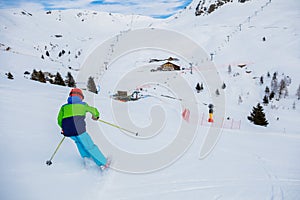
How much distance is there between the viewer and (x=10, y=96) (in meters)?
7.88

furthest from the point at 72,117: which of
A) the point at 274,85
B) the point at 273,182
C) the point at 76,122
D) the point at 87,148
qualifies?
the point at 274,85

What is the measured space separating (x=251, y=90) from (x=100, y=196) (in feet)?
67.4

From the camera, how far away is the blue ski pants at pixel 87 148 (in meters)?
3.90

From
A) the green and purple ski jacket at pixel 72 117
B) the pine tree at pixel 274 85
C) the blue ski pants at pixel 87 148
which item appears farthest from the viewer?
the pine tree at pixel 274 85

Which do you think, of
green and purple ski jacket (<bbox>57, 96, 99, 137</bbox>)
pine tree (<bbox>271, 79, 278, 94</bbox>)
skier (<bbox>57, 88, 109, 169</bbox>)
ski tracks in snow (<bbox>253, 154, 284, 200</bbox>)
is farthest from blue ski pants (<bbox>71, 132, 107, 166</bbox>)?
pine tree (<bbox>271, 79, 278, 94</bbox>)

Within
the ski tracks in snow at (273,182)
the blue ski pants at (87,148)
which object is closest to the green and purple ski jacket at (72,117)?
the blue ski pants at (87,148)

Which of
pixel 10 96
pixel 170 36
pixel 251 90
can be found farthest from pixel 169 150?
pixel 170 36

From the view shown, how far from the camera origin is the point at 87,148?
3936 mm

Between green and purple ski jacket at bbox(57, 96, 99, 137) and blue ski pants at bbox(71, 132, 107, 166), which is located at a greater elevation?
green and purple ski jacket at bbox(57, 96, 99, 137)

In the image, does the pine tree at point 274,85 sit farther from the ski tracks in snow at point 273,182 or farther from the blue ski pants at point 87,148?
the blue ski pants at point 87,148

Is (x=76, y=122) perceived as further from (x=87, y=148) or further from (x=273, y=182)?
(x=273, y=182)

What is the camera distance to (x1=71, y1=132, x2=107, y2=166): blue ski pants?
3.90m

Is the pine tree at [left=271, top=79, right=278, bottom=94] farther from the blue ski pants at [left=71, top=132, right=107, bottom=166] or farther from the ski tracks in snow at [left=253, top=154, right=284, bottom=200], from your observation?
the blue ski pants at [left=71, top=132, right=107, bottom=166]

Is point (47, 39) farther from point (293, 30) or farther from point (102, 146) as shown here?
point (102, 146)
